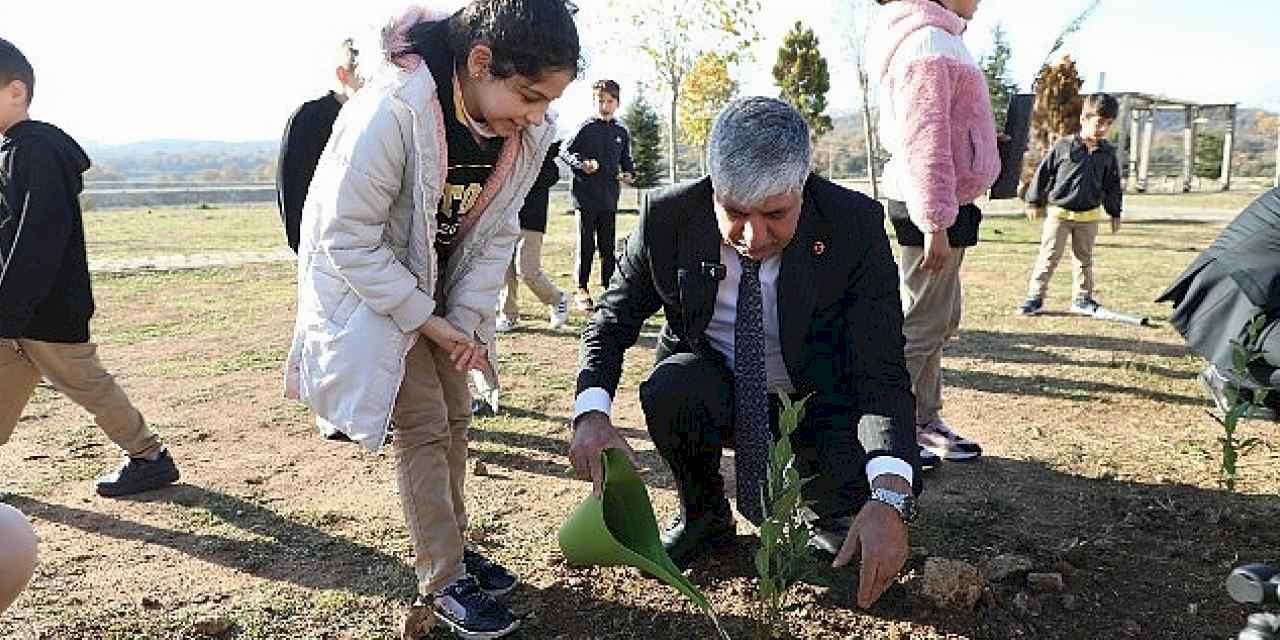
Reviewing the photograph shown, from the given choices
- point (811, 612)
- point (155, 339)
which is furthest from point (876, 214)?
point (155, 339)

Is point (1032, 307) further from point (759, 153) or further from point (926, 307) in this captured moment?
point (759, 153)

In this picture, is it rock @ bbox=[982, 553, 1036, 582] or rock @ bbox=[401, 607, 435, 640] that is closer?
rock @ bbox=[401, 607, 435, 640]

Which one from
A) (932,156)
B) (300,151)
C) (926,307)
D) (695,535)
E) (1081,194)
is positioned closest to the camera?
(695,535)

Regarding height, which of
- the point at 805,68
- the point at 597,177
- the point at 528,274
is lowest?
the point at 528,274

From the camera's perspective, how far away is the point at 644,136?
30.1m

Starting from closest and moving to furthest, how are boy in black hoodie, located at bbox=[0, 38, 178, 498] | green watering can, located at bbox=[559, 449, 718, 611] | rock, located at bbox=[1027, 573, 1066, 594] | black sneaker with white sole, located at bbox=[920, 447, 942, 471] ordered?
green watering can, located at bbox=[559, 449, 718, 611], rock, located at bbox=[1027, 573, 1066, 594], boy in black hoodie, located at bbox=[0, 38, 178, 498], black sneaker with white sole, located at bbox=[920, 447, 942, 471]

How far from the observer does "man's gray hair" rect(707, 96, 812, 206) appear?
6.79 ft

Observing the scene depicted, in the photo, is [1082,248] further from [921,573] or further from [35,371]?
[35,371]

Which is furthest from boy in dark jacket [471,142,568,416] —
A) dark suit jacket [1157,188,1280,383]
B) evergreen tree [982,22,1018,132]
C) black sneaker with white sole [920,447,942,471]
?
evergreen tree [982,22,1018,132]

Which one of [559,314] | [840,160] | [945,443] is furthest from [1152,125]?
[840,160]

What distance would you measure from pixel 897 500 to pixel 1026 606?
2.56 feet

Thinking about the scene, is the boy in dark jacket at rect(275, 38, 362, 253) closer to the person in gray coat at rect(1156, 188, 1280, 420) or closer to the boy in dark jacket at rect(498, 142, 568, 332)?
the boy in dark jacket at rect(498, 142, 568, 332)

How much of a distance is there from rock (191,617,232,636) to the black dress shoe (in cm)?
121

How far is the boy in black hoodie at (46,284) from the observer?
10.5 ft
